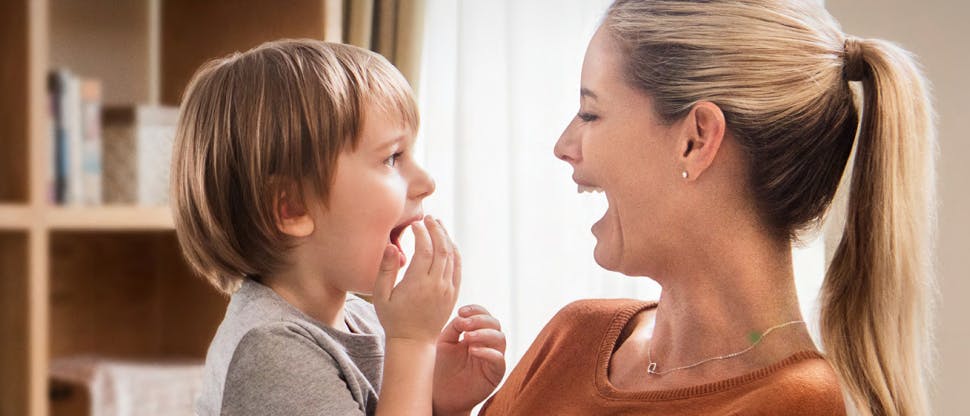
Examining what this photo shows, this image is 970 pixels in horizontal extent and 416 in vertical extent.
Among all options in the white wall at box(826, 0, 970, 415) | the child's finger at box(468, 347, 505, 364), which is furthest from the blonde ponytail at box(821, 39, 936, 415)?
the white wall at box(826, 0, 970, 415)

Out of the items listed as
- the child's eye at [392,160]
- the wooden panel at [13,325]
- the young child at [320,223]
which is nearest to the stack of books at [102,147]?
the wooden panel at [13,325]

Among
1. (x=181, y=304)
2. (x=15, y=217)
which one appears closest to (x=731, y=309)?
(x=15, y=217)

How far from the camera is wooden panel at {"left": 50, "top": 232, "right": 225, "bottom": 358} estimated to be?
92.9 inches

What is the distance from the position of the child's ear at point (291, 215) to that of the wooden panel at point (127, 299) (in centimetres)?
121

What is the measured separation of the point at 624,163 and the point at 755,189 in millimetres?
154

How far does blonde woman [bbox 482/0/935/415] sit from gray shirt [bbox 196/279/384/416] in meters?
0.31

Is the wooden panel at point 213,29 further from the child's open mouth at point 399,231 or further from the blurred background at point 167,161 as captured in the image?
the child's open mouth at point 399,231

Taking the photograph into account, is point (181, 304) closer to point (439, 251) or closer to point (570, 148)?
point (439, 251)

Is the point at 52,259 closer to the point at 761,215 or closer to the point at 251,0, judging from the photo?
Result: the point at 251,0

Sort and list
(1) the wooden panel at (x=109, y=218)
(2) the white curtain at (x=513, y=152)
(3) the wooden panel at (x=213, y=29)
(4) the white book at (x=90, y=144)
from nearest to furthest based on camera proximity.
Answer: (1) the wooden panel at (x=109, y=218) → (4) the white book at (x=90, y=144) → (3) the wooden panel at (x=213, y=29) → (2) the white curtain at (x=513, y=152)

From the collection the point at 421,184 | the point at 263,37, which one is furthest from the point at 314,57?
the point at 263,37

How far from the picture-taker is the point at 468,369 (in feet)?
4.47

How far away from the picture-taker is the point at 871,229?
1.10m

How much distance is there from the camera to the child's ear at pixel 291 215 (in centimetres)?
133
